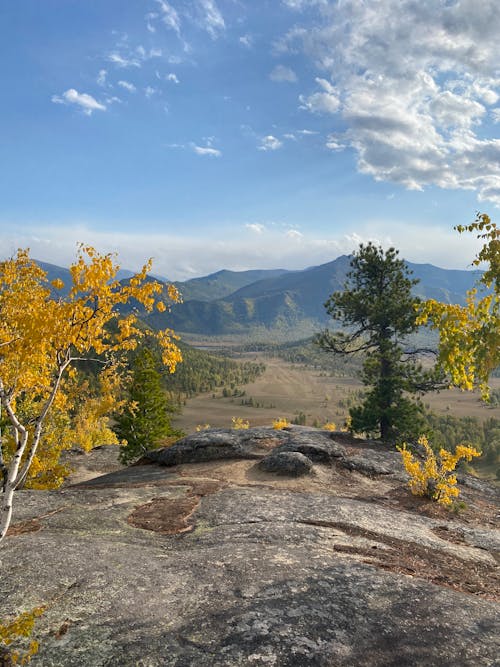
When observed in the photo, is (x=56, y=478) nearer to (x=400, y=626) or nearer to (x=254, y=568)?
(x=254, y=568)

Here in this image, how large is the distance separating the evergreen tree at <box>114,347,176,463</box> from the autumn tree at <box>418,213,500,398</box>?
41249mm

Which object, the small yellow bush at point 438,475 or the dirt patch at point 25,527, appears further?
the small yellow bush at point 438,475

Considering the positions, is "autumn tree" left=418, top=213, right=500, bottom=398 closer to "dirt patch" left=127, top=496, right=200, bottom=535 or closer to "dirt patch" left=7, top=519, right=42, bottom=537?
"dirt patch" left=127, top=496, right=200, bottom=535

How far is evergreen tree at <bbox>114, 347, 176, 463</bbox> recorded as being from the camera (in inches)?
1884

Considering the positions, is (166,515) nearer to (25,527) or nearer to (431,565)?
(25,527)

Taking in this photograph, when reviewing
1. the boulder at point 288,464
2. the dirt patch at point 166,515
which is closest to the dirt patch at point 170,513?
the dirt patch at point 166,515

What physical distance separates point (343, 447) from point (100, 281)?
21.8 meters

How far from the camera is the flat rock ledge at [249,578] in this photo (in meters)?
6.90

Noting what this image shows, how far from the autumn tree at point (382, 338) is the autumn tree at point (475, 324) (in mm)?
21223

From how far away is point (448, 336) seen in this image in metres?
10.2

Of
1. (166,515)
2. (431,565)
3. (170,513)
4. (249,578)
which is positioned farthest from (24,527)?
(431,565)

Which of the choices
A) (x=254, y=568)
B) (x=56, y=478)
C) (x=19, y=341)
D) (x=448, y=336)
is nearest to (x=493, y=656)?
(x=254, y=568)

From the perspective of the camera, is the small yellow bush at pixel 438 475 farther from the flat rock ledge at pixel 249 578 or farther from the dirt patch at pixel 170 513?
the dirt patch at pixel 170 513

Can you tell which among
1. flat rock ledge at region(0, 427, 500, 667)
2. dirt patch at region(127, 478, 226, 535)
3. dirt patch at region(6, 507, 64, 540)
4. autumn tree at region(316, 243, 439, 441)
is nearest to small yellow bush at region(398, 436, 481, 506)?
flat rock ledge at region(0, 427, 500, 667)
